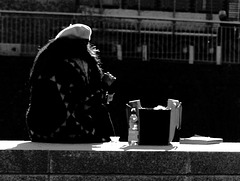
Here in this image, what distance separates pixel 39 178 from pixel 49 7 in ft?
48.1

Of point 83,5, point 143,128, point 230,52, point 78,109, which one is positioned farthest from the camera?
point 83,5

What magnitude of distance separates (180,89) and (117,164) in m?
9.44

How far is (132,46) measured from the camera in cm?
1661

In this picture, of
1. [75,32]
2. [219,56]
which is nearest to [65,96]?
[75,32]

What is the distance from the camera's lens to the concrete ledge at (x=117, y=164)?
523 cm

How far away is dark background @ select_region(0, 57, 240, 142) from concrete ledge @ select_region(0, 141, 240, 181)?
8538 millimetres

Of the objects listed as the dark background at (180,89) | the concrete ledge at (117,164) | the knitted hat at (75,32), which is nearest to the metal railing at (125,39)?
the dark background at (180,89)

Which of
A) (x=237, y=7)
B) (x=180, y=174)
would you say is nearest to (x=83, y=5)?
(x=237, y=7)

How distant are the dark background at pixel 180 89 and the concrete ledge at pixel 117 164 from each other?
854 centimetres

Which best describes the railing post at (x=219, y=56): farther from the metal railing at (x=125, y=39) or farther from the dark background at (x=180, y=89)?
the dark background at (x=180, y=89)

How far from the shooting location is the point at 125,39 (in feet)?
55.5

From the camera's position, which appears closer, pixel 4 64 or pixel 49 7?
pixel 4 64

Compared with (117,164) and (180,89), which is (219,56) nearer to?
(180,89)

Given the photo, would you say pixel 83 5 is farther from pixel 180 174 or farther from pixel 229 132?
pixel 180 174
